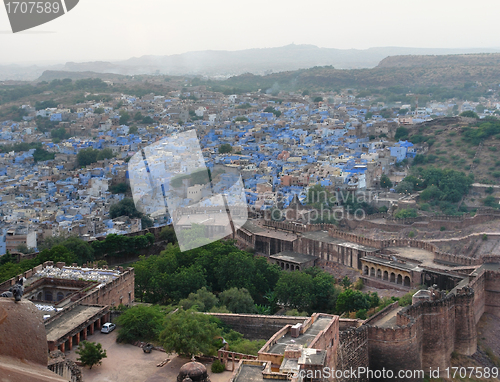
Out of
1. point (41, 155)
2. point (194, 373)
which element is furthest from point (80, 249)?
point (41, 155)

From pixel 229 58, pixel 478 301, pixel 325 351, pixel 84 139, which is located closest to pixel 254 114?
pixel 84 139

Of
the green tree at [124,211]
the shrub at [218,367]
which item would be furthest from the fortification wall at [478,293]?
the green tree at [124,211]

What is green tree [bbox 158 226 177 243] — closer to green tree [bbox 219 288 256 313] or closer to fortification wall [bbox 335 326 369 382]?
green tree [bbox 219 288 256 313]

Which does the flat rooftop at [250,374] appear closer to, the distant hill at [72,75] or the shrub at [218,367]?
the shrub at [218,367]

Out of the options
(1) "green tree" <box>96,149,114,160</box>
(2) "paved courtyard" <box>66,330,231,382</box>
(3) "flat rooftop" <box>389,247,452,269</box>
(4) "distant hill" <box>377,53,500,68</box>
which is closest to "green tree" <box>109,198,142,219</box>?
(1) "green tree" <box>96,149,114,160</box>

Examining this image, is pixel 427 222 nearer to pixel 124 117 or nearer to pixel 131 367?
pixel 131 367

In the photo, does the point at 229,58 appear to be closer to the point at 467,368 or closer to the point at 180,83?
the point at 180,83

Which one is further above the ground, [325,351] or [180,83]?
[325,351]
